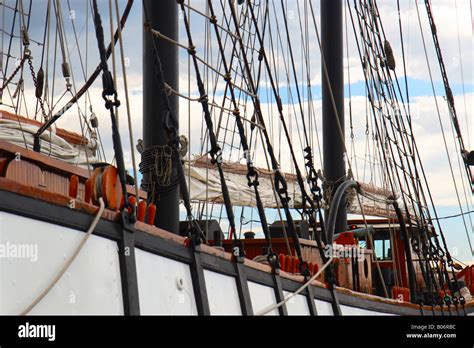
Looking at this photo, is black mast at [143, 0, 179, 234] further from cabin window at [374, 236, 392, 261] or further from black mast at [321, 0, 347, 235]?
cabin window at [374, 236, 392, 261]

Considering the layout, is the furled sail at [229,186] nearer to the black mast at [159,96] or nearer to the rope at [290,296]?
the black mast at [159,96]

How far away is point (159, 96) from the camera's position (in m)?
7.10

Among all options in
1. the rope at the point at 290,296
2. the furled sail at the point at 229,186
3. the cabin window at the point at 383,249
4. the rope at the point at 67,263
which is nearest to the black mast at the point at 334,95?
the furled sail at the point at 229,186

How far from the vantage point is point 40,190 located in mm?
3463

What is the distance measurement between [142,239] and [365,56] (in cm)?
762

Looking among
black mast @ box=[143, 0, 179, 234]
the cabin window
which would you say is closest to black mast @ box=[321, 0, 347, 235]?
the cabin window

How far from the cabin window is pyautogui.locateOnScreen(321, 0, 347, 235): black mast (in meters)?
1.70

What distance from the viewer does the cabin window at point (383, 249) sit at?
12828 mm

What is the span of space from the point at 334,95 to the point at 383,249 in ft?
8.52

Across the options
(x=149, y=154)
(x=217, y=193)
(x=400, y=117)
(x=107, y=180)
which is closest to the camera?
(x=107, y=180)

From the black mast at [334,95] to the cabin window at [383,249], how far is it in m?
1.70

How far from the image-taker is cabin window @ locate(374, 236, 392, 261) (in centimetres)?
1283
